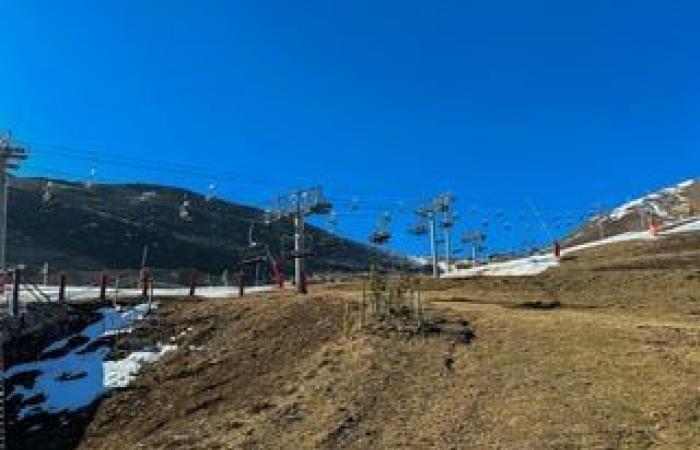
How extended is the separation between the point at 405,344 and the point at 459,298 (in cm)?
1190

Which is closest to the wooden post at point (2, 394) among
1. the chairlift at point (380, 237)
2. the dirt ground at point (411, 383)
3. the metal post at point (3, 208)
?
the dirt ground at point (411, 383)

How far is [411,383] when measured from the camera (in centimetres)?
3039

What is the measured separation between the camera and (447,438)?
26156 mm

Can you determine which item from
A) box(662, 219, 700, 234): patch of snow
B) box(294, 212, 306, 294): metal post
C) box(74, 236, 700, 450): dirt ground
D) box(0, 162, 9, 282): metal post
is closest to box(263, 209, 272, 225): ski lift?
box(294, 212, 306, 294): metal post

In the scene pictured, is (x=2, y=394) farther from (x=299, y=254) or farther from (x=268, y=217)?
(x=268, y=217)

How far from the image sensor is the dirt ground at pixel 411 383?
26484 mm

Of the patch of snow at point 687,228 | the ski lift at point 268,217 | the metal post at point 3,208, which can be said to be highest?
the patch of snow at point 687,228

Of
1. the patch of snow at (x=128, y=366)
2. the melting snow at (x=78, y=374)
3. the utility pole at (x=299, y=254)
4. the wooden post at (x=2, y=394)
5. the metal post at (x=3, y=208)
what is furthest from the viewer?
the utility pole at (x=299, y=254)

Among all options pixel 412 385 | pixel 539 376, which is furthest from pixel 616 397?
pixel 412 385

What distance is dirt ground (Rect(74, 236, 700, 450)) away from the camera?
26484mm

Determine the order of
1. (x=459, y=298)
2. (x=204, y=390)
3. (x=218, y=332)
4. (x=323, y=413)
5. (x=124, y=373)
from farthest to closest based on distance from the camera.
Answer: (x=459, y=298) < (x=218, y=332) < (x=124, y=373) < (x=204, y=390) < (x=323, y=413)

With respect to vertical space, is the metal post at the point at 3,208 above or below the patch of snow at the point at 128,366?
above

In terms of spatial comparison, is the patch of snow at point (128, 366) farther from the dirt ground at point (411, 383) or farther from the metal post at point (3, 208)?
the metal post at point (3, 208)

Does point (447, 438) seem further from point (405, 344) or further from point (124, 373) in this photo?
point (124, 373)
